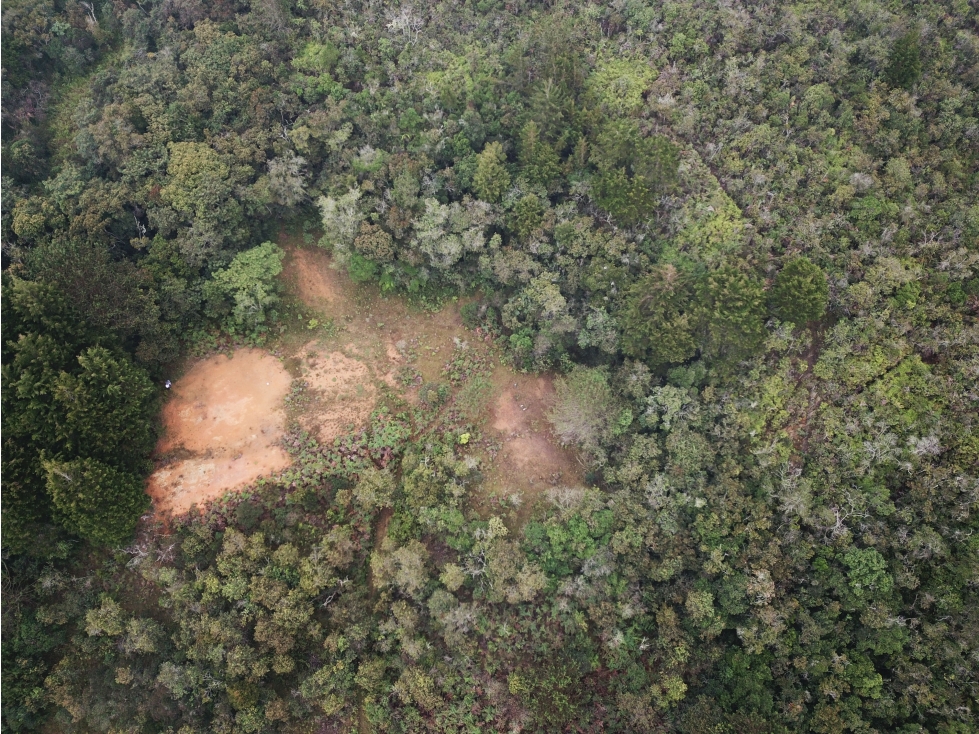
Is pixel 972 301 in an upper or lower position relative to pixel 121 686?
upper

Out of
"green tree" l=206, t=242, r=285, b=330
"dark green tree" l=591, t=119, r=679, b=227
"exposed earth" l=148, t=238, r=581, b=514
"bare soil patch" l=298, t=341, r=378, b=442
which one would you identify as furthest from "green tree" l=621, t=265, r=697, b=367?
"green tree" l=206, t=242, r=285, b=330

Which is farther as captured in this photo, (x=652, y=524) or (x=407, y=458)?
(x=407, y=458)

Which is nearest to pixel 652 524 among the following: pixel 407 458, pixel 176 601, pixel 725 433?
pixel 725 433

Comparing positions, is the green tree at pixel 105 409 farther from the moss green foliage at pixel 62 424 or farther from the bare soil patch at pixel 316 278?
the bare soil patch at pixel 316 278

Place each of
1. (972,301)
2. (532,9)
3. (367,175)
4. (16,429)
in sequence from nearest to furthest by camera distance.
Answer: (16,429) → (972,301) → (367,175) → (532,9)

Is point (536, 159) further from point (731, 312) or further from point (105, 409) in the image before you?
point (105, 409)

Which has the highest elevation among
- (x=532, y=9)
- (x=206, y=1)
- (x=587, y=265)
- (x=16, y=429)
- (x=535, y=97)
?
(x=206, y=1)

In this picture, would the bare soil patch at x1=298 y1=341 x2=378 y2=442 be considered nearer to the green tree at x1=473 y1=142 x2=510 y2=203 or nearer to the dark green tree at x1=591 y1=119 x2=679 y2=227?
the green tree at x1=473 y1=142 x2=510 y2=203

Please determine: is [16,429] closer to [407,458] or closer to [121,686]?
[121,686]
